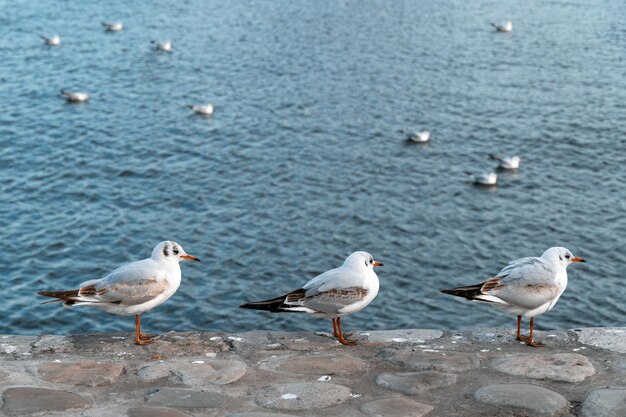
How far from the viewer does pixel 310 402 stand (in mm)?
8883

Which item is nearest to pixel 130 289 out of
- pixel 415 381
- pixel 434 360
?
pixel 434 360

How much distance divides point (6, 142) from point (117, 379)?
24244 mm

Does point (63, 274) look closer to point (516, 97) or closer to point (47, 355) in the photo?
point (47, 355)

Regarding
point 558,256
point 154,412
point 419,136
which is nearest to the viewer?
point 154,412

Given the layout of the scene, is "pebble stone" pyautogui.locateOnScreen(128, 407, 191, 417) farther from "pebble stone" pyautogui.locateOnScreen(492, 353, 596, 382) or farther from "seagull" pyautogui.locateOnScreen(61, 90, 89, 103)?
"seagull" pyautogui.locateOnScreen(61, 90, 89, 103)

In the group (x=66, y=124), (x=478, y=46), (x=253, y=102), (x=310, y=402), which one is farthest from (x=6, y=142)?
(x=310, y=402)

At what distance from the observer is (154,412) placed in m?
8.53

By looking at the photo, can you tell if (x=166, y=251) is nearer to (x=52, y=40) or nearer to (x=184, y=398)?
(x=184, y=398)

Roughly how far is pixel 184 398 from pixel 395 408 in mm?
1909

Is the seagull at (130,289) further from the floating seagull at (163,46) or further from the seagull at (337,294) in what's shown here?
the floating seagull at (163,46)

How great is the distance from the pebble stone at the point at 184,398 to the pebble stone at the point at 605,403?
3.25 metres

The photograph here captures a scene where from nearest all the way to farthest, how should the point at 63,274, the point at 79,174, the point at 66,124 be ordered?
the point at 63,274, the point at 79,174, the point at 66,124

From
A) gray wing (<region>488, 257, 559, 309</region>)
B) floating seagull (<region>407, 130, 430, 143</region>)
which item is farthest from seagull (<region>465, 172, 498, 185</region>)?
gray wing (<region>488, 257, 559, 309</region>)

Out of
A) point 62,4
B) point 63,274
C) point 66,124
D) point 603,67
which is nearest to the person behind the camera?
point 63,274
